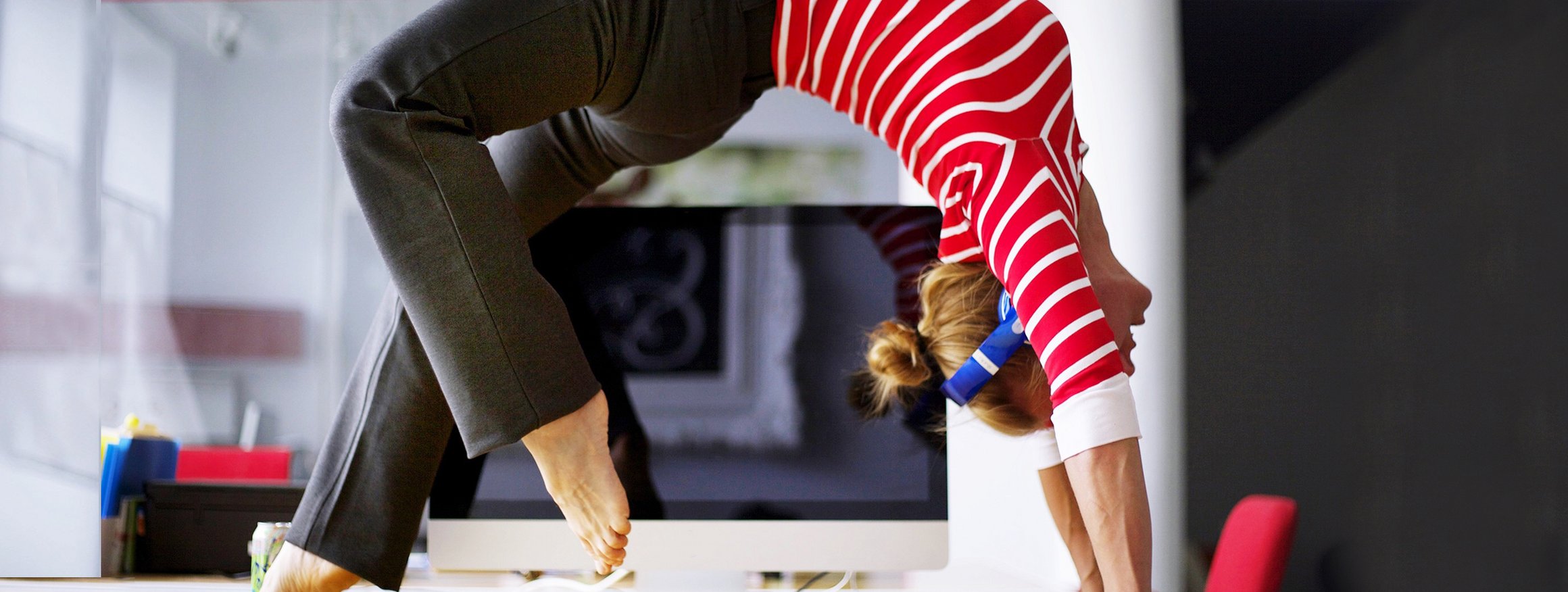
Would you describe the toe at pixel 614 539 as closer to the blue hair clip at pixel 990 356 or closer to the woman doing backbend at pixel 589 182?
the woman doing backbend at pixel 589 182

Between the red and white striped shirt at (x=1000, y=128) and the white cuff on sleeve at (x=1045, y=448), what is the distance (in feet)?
1.26

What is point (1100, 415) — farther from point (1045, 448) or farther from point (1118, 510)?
point (1045, 448)

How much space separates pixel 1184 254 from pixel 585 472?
1.04 m

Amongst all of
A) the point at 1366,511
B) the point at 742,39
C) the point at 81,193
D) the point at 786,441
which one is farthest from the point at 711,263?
the point at 81,193

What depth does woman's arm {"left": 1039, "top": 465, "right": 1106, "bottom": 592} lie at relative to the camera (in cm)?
109

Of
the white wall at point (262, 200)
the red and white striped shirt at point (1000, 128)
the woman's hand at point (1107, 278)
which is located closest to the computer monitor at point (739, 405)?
the woman's hand at point (1107, 278)

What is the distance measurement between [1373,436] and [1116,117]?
0.53 m

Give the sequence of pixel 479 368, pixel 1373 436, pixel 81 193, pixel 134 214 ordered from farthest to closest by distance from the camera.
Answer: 1. pixel 134 214
2. pixel 81 193
3. pixel 1373 436
4. pixel 479 368

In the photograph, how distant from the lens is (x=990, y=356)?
35.3 inches

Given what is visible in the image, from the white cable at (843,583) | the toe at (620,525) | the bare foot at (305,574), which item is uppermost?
the toe at (620,525)

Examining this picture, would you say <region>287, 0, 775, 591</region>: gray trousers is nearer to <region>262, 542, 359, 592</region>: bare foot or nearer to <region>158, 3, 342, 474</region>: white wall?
<region>262, 542, 359, 592</region>: bare foot

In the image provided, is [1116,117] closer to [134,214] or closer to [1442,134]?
[1442,134]

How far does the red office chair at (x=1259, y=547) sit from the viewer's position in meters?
0.93

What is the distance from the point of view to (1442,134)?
1046 millimetres
